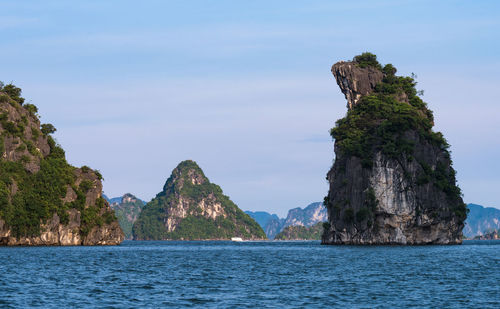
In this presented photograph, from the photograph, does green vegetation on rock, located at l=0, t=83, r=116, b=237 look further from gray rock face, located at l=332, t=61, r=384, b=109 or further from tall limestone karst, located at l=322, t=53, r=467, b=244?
gray rock face, located at l=332, t=61, r=384, b=109

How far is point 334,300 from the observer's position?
142 ft

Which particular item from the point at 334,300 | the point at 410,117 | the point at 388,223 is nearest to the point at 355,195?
the point at 388,223

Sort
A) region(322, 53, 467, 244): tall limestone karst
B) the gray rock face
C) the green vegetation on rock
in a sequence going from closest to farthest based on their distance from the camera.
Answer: the green vegetation on rock, region(322, 53, 467, 244): tall limestone karst, the gray rock face

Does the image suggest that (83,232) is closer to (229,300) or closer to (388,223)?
(388,223)

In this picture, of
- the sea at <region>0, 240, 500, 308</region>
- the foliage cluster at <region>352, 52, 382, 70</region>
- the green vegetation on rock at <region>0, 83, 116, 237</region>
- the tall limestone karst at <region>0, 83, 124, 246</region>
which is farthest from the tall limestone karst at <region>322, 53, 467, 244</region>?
the sea at <region>0, 240, 500, 308</region>

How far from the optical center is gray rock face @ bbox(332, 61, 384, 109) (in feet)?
518

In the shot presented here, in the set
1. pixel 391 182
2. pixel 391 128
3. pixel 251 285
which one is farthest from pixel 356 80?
pixel 251 285

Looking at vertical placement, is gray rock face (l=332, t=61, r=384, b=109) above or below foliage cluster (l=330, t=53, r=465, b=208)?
above

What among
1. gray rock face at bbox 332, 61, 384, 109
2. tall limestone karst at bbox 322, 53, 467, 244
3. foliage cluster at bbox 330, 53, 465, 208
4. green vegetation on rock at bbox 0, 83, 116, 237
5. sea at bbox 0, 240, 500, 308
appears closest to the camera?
sea at bbox 0, 240, 500, 308

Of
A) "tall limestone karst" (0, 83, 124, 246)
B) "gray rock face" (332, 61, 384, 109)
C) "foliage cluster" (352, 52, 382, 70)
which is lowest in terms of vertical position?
"tall limestone karst" (0, 83, 124, 246)

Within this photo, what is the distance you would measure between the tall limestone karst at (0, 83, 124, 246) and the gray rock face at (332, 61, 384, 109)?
60.8 meters

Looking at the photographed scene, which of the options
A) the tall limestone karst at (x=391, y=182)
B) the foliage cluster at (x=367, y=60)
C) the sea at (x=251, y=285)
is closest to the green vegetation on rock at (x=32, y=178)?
the tall limestone karst at (x=391, y=182)

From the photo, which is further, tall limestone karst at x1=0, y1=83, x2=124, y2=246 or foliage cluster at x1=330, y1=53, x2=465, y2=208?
foliage cluster at x1=330, y1=53, x2=465, y2=208

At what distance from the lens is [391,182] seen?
5477 inches
